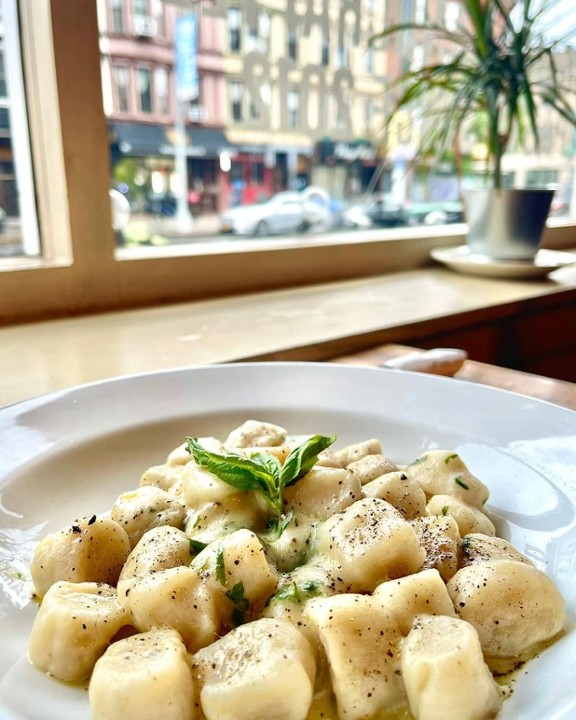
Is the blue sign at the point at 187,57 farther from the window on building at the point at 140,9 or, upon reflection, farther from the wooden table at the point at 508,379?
the wooden table at the point at 508,379

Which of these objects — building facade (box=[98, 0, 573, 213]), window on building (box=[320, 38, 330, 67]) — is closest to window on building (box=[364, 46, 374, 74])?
building facade (box=[98, 0, 573, 213])

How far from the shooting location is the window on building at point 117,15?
5.68ft

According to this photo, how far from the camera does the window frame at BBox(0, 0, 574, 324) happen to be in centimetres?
153

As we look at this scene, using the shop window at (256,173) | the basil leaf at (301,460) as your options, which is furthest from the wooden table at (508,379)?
the shop window at (256,173)

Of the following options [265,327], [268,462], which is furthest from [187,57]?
[268,462]

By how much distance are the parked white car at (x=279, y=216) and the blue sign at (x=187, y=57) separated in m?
0.38

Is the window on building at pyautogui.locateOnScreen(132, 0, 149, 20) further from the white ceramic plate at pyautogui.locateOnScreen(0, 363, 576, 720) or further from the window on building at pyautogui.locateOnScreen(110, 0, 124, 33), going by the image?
the white ceramic plate at pyautogui.locateOnScreen(0, 363, 576, 720)

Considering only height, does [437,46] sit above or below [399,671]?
above

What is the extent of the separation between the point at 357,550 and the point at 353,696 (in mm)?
145

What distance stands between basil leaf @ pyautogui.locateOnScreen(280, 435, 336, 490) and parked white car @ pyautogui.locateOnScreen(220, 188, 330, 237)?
1485 millimetres

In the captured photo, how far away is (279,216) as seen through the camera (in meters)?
2.26

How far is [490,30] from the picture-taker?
2055 mm

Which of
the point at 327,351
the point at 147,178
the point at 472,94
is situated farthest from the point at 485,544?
the point at 472,94

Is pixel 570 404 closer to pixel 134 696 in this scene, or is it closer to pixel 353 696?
pixel 353 696
